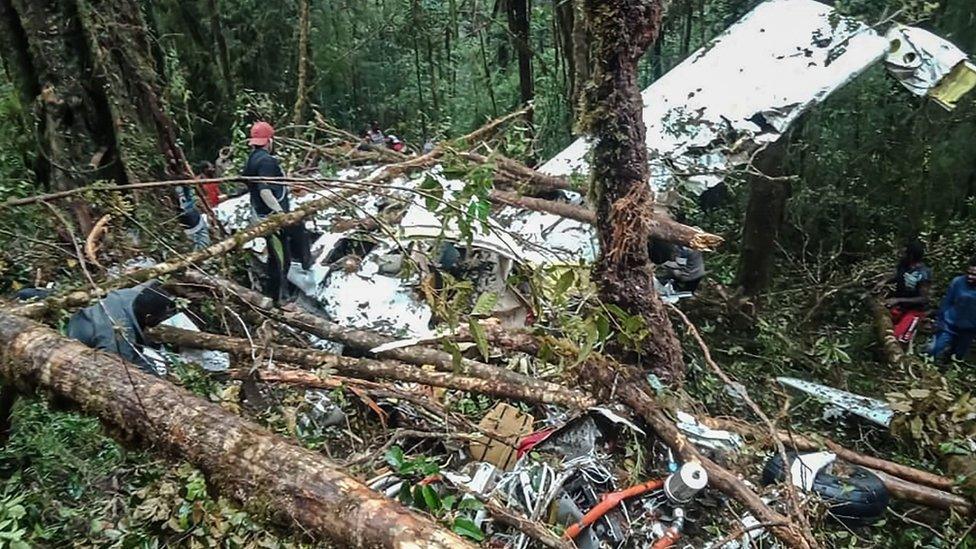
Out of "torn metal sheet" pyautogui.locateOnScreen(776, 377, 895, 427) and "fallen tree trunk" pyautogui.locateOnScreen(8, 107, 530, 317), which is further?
"torn metal sheet" pyautogui.locateOnScreen(776, 377, 895, 427)

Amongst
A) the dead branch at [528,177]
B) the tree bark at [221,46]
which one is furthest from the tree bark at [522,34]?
the tree bark at [221,46]

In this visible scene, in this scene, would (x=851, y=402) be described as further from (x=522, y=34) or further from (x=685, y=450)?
(x=522, y=34)

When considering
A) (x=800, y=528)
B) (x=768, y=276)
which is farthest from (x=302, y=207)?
(x=768, y=276)

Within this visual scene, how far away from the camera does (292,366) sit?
476cm

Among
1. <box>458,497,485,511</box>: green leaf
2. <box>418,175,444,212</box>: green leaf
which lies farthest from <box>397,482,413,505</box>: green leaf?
<box>418,175,444,212</box>: green leaf

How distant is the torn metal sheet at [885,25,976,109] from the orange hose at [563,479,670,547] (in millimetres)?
4741

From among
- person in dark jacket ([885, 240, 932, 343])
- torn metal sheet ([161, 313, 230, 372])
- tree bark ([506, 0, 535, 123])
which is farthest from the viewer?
tree bark ([506, 0, 535, 123])

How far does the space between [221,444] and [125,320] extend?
77.9 inches

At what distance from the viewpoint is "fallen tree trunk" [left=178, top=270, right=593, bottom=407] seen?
4.41m

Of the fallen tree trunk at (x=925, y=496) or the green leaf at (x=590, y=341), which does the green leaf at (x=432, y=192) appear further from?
the fallen tree trunk at (x=925, y=496)

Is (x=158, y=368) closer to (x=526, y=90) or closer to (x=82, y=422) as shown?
(x=82, y=422)

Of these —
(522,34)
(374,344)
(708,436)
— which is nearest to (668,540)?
(708,436)

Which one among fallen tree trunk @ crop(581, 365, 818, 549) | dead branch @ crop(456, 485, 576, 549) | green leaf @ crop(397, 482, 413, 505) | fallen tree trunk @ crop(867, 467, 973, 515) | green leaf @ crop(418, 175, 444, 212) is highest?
green leaf @ crop(418, 175, 444, 212)

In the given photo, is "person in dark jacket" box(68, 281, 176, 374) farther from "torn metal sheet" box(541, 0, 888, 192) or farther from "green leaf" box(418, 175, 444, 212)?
"torn metal sheet" box(541, 0, 888, 192)
